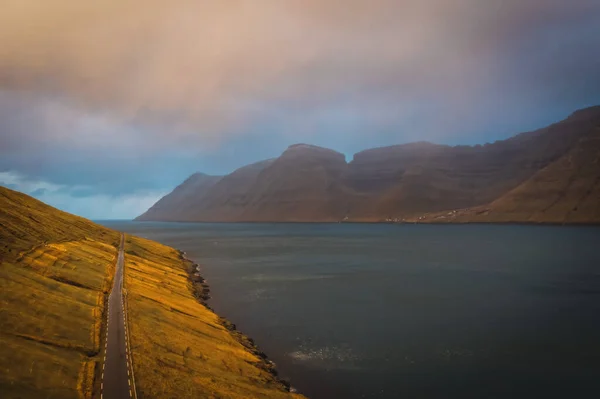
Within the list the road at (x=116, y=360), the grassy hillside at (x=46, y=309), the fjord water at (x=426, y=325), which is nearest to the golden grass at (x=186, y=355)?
the road at (x=116, y=360)

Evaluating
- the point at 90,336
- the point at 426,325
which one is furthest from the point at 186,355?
the point at 426,325

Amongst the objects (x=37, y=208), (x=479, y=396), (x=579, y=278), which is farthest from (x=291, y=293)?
(x=37, y=208)

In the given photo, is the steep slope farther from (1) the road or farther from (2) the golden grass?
(1) the road

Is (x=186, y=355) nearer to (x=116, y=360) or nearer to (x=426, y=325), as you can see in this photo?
(x=116, y=360)

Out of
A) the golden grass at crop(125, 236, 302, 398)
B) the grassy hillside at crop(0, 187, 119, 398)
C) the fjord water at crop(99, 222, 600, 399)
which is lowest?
the fjord water at crop(99, 222, 600, 399)

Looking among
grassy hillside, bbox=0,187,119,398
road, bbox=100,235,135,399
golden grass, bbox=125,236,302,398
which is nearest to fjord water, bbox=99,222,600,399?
golden grass, bbox=125,236,302,398

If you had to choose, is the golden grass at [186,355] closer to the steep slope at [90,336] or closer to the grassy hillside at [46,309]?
the steep slope at [90,336]
